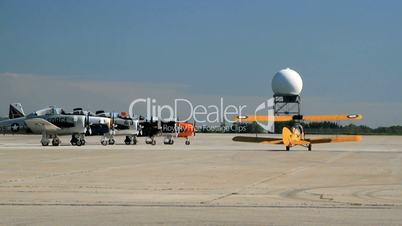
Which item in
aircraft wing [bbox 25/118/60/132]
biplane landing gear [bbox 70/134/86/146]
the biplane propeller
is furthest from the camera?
biplane landing gear [bbox 70/134/86/146]

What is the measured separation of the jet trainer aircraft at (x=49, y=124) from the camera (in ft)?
141

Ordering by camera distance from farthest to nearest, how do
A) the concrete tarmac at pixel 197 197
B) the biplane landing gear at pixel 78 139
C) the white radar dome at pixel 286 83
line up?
the white radar dome at pixel 286 83 < the biplane landing gear at pixel 78 139 < the concrete tarmac at pixel 197 197

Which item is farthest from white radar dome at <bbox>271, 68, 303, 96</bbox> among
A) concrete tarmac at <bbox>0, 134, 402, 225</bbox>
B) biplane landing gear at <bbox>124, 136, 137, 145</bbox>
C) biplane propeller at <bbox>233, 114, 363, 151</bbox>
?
concrete tarmac at <bbox>0, 134, 402, 225</bbox>

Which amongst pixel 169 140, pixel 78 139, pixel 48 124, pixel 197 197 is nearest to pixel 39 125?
pixel 48 124

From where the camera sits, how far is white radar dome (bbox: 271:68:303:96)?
79.8 meters

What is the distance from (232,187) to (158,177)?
10.9ft

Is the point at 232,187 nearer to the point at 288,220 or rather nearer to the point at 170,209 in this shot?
the point at 170,209

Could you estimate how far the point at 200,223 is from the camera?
28.6 ft

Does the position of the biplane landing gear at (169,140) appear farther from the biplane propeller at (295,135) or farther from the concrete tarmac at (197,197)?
the concrete tarmac at (197,197)

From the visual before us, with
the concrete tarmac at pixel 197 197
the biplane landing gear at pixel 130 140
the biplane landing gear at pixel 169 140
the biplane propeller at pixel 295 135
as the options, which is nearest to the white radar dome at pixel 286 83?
the biplane landing gear at pixel 169 140

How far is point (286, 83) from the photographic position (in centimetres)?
7962

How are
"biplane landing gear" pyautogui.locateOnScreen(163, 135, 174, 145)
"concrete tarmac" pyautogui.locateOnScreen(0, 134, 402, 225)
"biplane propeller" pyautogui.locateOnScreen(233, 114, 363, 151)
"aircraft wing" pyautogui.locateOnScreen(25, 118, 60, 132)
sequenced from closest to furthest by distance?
"concrete tarmac" pyautogui.locateOnScreen(0, 134, 402, 225), "biplane propeller" pyautogui.locateOnScreen(233, 114, 363, 151), "aircraft wing" pyautogui.locateOnScreen(25, 118, 60, 132), "biplane landing gear" pyautogui.locateOnScreen(163, 135, 174, 145)

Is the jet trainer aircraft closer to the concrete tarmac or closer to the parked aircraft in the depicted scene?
the parked aircraft

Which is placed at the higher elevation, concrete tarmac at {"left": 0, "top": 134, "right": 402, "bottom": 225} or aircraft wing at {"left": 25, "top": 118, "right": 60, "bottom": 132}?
aircraft wing at {"left": 25, "top": 118, "right": 60, "bottom": 132}
